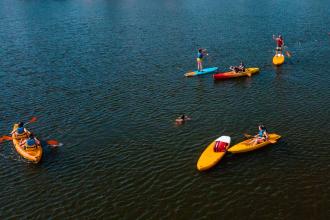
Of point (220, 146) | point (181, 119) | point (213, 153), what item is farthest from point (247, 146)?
point (181, 119)

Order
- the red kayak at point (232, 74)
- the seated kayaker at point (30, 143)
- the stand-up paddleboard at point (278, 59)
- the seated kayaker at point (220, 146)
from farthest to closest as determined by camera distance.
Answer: the stand-up paddleboard at point (278, 59) → the red kayak at point (232, 74) → the seated kayaker at point (30, 143) → the seated kayaker at point (220, 146)

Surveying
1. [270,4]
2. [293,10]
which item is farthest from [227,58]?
[270,4]

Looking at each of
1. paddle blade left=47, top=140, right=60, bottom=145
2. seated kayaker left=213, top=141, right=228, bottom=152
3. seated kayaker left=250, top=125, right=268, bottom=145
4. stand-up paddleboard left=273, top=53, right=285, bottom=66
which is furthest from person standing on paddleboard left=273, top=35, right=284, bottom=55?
paddle blade left=47, top=140, right=60, bottom=145

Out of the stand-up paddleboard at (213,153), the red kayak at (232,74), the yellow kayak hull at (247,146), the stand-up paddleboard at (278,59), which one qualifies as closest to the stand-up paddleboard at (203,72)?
the red kayak at (232,74)

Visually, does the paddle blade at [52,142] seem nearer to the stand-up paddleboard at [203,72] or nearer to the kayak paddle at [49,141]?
the kayak paddle at [49,141]

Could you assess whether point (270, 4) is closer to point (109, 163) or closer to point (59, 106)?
point (59, 106)

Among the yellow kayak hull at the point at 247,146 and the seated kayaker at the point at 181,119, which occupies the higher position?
the seated kayaker at the point at 181,119

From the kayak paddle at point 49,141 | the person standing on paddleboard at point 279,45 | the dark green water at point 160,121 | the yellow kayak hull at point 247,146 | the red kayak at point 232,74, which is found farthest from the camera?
the person standing on paddleboard at point 279,45

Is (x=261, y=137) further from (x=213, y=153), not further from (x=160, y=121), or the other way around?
(x=160, y=121)
